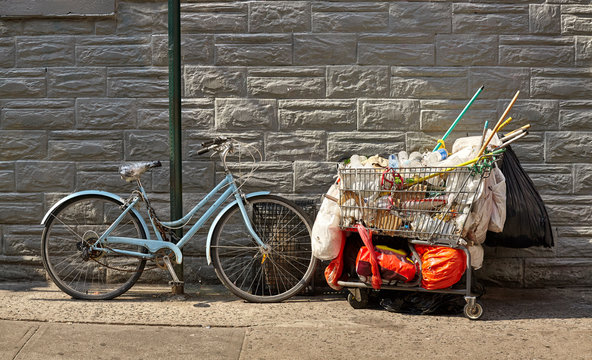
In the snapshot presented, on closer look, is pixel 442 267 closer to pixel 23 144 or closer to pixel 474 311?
pixel 474 311

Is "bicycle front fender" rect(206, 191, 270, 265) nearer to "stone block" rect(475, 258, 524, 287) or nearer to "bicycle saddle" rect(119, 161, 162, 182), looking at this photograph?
"bicycle saddle" rect(119, 161, 162, 182)

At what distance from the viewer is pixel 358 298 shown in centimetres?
531

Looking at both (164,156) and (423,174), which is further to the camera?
(164,156)

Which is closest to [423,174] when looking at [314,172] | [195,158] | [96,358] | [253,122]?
[314,172]

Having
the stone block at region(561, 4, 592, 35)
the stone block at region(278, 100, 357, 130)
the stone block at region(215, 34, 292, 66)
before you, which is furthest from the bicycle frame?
the stone block at region(561, 4, 592, 35)

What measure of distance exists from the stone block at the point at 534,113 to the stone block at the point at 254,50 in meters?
1.93

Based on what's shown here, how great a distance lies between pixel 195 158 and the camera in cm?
604

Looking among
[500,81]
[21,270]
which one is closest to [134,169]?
[21,270]

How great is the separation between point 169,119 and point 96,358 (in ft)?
7.15

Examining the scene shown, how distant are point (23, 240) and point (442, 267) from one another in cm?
372

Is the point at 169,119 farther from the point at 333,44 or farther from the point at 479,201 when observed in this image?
the point at 479,201

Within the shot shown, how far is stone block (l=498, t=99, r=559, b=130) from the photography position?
236 inches

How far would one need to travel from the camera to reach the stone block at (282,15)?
235 inches

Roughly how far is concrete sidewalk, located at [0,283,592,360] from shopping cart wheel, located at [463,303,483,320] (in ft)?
0.19
